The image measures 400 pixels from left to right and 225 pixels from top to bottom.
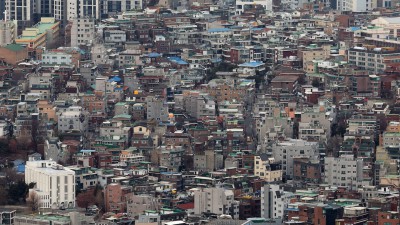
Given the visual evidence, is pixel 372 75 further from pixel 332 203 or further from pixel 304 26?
pixel 332 203

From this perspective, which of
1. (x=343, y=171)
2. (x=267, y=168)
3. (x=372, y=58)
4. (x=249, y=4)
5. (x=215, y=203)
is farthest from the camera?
(x=249, y=4)

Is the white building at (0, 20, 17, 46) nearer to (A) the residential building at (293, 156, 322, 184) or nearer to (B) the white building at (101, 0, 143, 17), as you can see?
(B) the white building at (101, 0, 143, 17)

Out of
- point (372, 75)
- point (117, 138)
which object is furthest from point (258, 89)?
point (117, 138)

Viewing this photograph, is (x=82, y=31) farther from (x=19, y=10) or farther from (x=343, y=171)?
(x=343, y=171)

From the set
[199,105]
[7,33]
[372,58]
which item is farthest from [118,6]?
[199,105]

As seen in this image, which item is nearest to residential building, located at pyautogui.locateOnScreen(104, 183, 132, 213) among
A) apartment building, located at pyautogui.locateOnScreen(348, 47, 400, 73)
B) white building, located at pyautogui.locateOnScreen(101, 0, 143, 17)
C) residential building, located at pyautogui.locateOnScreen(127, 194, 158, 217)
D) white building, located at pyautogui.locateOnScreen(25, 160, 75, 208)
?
residential building, located at pyautogui.locateOnScreen(127, 194, 158, 217)

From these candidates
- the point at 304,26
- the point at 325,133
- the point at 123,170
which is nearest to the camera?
the point at 123,170
